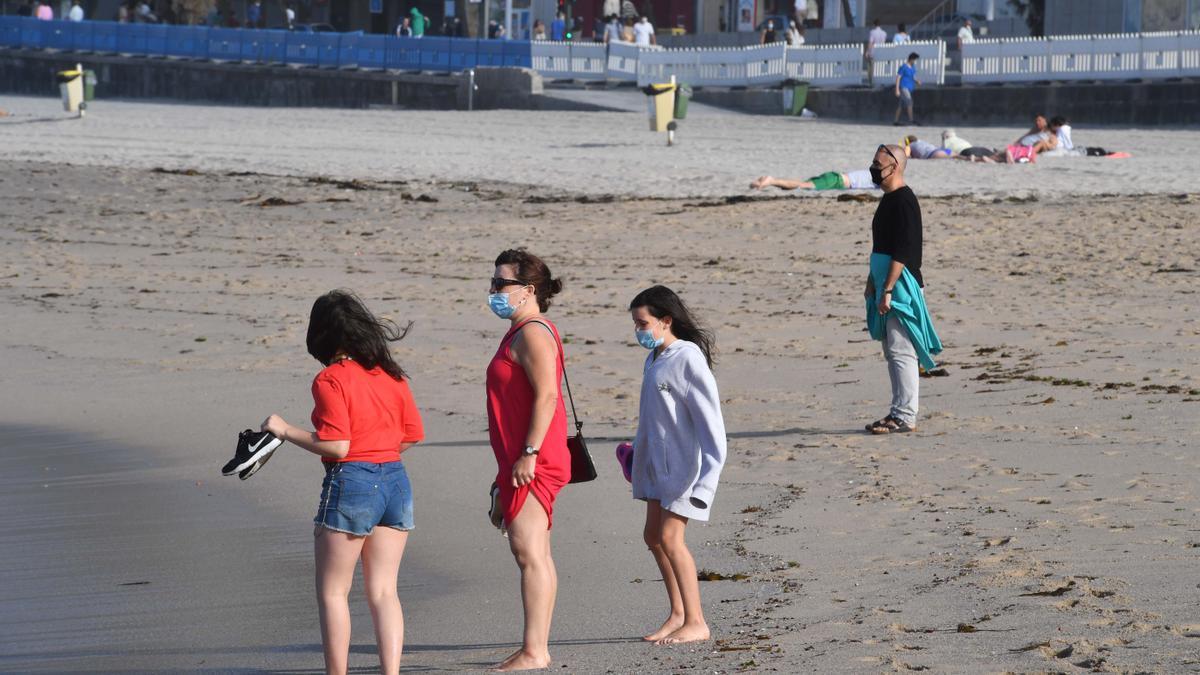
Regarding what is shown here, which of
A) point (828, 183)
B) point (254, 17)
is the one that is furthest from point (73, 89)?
point (828, 183)

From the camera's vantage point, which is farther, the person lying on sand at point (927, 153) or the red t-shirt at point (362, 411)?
the person lying on sand at point (927, 153)

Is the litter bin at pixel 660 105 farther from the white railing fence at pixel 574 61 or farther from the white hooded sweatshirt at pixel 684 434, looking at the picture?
the white hooded sweatshirt at pixel 684 434

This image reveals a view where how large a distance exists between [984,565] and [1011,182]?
16.0 meters

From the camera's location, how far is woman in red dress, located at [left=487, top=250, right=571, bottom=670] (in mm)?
5430

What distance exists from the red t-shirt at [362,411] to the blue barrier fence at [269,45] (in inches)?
1360

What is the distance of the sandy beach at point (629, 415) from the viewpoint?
6195 millimetres

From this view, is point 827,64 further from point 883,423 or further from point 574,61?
point 883,423

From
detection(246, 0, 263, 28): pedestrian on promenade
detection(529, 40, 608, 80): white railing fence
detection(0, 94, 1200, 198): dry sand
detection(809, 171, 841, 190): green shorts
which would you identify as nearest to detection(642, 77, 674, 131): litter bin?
detection(0, 94, 1200, 198): dry sand

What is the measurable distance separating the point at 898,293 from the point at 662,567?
3.93 m

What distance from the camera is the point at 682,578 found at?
226 inches

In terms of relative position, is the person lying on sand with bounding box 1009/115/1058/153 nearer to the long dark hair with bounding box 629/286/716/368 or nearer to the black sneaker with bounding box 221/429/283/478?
the long dark hair with bounding box 629/286/716/368

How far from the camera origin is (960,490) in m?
8.09

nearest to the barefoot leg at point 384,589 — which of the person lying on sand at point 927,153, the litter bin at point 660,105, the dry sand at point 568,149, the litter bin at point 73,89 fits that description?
the dry sand at point 568,149

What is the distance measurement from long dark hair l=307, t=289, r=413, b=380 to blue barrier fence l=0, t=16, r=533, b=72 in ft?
113
